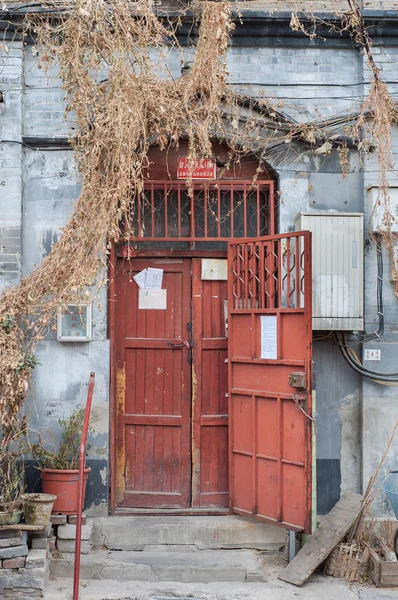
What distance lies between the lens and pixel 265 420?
6.48 m

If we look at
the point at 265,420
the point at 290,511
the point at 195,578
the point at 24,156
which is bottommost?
the point at 195,578

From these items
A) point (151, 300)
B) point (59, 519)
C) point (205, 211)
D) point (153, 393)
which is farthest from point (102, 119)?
point (59, 519)

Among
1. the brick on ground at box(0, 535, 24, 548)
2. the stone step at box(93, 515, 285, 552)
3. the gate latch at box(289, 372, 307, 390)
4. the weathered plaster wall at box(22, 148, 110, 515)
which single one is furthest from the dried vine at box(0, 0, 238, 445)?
the gate latch at box(289, 372, 307, 390)

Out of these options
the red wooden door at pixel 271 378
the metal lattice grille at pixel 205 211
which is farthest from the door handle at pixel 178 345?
the metal lattice grille at pixel 205 211

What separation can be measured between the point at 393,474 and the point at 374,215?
2236 mm

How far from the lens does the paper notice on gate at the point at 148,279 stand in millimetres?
7062

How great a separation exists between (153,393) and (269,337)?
51.5 inches

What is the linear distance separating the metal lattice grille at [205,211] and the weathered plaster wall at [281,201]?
0.30 m

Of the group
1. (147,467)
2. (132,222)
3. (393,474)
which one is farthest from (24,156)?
(393,474)

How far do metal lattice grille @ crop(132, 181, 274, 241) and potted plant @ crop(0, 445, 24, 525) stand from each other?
2241 mm

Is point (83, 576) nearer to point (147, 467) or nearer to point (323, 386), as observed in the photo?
point (147, 467)

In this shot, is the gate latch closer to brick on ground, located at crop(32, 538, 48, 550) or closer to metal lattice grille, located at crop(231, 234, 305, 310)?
metal lattice grille, located at crop(231, 234, 305, 310)

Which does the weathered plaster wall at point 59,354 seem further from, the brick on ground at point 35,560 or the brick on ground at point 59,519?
the brick on ground at point 35,560

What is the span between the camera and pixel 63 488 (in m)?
6.22
